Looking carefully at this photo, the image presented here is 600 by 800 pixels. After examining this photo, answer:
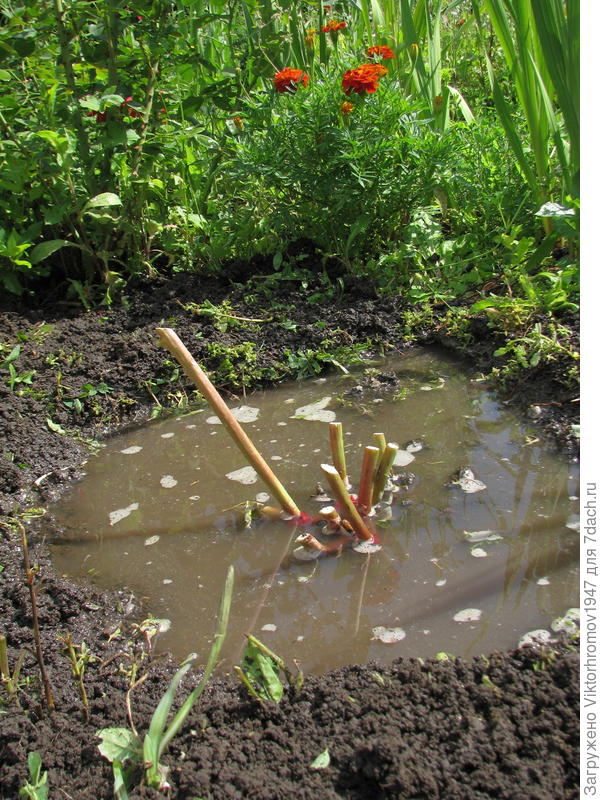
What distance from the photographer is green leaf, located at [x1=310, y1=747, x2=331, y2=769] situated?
121cm

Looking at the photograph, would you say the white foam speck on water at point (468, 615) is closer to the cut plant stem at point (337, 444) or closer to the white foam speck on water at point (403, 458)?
the cut plant stem at point (337, 444)

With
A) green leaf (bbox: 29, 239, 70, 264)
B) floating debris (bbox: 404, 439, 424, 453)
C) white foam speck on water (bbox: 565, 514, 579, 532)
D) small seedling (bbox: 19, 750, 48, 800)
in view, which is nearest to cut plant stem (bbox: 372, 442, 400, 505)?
floating debris (bbox: 404, 439, 424, 453)

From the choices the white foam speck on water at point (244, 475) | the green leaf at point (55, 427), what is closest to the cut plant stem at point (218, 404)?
the white foam speck on water at point (244, 475)

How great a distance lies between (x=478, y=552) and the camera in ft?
6.08

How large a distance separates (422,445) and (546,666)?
1.15 metres

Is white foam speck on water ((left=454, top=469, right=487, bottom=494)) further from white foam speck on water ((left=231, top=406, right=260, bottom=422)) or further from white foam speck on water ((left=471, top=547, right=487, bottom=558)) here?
white foam speck on water ((left=231, top=406, right=260, bottom=422))

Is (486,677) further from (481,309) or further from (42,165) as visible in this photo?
(42,165)

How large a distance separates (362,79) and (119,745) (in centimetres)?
262

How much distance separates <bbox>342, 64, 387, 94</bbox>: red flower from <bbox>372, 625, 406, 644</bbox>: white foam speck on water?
88.1 inches

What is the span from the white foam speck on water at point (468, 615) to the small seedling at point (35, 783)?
937 millimetres

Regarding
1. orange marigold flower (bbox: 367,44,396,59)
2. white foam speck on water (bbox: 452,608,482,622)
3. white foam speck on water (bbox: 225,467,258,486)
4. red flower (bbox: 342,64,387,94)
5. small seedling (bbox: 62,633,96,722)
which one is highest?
orange marigold flower (bbox: 367,44,396,59)

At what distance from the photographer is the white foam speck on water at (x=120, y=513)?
7.43ft

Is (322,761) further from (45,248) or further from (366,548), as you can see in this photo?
(45,248)

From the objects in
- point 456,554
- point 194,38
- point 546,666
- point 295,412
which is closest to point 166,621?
point 456,554
